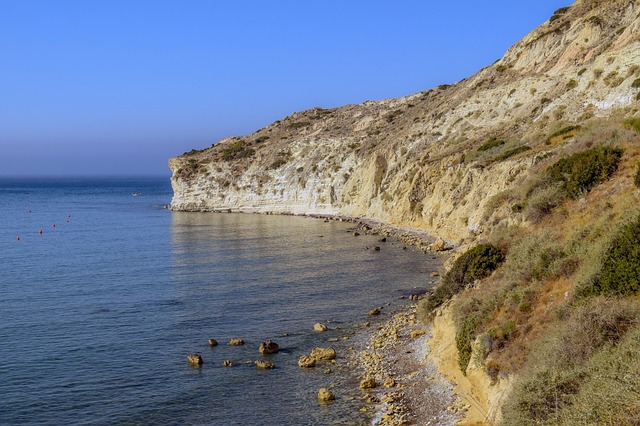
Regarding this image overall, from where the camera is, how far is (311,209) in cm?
9419

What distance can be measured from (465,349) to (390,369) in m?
4.91

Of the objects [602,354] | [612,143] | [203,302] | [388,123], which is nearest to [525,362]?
[602,354]

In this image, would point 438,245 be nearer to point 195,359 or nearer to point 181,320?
point 181,320

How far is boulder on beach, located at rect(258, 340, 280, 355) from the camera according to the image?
2711 cm

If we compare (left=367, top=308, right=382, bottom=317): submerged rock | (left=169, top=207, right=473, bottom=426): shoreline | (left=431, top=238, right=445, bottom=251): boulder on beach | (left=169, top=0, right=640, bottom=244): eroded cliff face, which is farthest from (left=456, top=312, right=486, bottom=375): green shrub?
(left=431, top=238, right=445, bottom=251): boulder on beach

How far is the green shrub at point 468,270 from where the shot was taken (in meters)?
23.8

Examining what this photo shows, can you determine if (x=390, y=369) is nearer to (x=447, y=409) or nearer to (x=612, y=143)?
(x=447, y=409)

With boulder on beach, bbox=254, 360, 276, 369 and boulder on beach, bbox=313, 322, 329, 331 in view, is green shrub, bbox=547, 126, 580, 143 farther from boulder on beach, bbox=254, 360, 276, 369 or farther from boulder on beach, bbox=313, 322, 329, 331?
boulder on beach, bbox=254, 360, 276, 369

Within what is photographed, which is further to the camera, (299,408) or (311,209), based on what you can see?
(311,209)

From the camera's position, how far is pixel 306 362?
2562 cm

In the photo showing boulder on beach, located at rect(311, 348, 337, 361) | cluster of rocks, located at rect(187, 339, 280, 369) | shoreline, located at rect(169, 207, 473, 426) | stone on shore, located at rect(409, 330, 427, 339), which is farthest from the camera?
stone on shore, located at rect(409, 330, 427, 339)

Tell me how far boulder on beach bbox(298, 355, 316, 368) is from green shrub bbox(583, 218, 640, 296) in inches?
490

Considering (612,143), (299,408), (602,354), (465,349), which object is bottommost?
(299,408)

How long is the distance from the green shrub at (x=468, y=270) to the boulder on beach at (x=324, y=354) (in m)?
4.43
